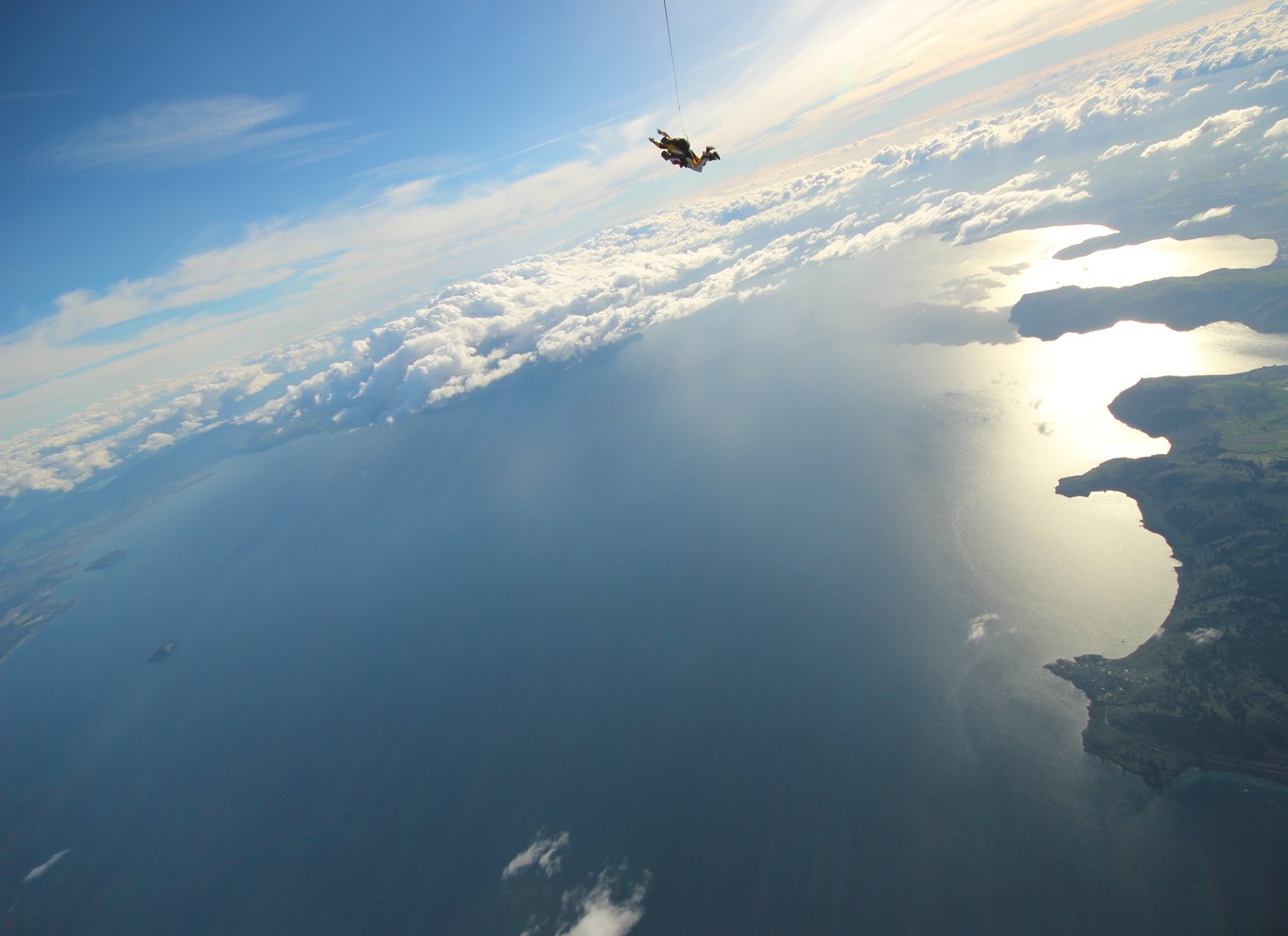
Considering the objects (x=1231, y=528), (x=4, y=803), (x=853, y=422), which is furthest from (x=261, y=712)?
(x=1231, y=528)

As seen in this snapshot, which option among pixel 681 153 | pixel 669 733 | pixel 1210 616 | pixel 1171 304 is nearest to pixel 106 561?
pixel 669 733

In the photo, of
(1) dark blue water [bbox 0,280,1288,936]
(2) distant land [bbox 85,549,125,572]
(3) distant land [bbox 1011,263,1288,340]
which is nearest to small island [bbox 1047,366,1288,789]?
(1) dark blue water [bbox 0,280,1288,936]

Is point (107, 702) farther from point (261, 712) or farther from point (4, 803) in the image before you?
point (261, 712)

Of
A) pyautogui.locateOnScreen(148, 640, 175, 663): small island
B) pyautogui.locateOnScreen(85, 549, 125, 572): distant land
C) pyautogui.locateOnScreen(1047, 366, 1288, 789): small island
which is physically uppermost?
pyautogui.locateOnScreen(85, 549, 125, 572): distant land

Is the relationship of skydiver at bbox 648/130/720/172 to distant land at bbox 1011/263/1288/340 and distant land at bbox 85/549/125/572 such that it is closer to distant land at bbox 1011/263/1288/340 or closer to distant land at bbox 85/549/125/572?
distant land at bbox 1011/263/1288/340

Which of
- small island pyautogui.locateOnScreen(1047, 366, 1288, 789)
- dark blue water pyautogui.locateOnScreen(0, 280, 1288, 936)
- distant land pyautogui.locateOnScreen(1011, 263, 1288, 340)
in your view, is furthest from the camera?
distant land pyautogui.locateOnScreen(1011, 263, 1288, 340)
